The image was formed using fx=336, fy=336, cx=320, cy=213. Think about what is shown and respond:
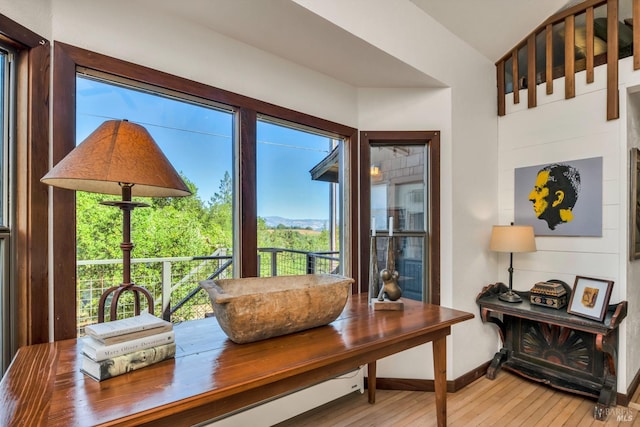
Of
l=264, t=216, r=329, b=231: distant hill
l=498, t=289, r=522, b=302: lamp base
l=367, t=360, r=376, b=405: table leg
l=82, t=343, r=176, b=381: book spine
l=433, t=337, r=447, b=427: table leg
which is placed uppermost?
l=264, t=216, r=329, b=231: distant hill

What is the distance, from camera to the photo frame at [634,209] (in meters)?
2.55

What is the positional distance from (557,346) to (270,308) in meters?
2.73

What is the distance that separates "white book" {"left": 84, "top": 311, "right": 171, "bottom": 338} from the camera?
1061 mm

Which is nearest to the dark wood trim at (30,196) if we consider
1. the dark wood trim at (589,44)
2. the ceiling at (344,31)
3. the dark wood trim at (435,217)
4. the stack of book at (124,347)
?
the stack of book at (124,347)

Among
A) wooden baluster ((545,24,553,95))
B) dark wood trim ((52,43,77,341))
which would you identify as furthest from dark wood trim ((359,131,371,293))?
dark wood trim ((52,43,77,341))

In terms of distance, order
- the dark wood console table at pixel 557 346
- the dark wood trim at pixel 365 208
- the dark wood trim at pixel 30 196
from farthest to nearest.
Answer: the dark wood trim at pixel 365 208 < the dark wood console table at pixel 557 346 < the dark wood trim at pixel 30 196

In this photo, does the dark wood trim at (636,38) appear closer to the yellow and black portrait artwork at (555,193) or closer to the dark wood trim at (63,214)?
the yellow and black portrait artwork at (555,193)

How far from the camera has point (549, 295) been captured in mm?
2703

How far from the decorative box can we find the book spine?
2.83 metres

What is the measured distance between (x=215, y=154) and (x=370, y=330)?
136 cm

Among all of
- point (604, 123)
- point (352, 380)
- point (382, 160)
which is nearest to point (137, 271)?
point (352, 380)

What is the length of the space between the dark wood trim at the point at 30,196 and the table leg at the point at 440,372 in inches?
74.1

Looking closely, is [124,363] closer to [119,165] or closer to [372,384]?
[119,165]

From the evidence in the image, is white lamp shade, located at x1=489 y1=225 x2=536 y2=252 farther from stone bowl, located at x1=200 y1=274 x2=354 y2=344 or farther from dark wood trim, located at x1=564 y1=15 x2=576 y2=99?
stone bowl, located at x1=200 y1=274 x2=354 y2=344
